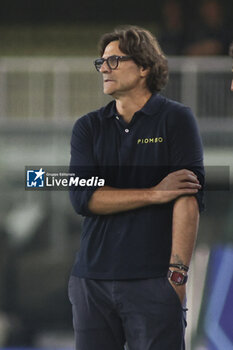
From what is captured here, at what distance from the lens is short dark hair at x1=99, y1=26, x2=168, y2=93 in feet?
5.57

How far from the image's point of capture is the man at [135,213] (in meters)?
1.61

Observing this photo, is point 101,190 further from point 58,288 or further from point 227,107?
point 58,288

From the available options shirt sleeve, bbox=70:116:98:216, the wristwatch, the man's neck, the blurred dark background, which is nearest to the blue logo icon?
shirt sleeve, bbox=70:116:98:216

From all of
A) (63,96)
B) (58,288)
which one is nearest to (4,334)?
(58,288)

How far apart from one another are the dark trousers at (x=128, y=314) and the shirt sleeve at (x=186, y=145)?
194 mm

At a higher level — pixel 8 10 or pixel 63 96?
pixel 8 10

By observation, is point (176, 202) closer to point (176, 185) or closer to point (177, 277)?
point (176, 185)

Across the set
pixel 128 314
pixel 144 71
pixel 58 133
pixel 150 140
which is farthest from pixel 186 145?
pixel 58 133

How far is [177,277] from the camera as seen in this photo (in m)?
1.60

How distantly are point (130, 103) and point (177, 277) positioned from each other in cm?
37

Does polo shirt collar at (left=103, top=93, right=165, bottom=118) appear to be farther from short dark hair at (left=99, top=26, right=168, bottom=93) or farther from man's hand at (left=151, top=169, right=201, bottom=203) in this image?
man's hand at (left=151, top=169, right=201, bottom=203)

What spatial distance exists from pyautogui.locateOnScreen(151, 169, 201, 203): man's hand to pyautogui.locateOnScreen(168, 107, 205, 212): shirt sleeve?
0.01 meters

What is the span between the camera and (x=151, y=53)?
Answer: 1.72 metres

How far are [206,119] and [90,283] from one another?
4568mm
